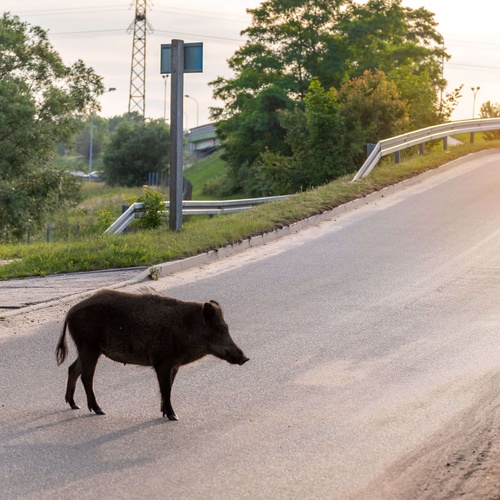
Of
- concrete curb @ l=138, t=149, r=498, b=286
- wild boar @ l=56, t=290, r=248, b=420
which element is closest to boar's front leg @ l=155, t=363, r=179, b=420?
wild boar @ l=56, t=290, r=248, b=420

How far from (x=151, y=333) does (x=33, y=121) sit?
33.8 metres

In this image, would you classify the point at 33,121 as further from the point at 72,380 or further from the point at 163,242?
the point at 72,380

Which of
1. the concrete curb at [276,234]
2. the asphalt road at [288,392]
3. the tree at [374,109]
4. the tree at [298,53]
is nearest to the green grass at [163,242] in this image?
A: the concrete curb at [276,234]

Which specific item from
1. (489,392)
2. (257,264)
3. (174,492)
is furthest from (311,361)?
(257,264)

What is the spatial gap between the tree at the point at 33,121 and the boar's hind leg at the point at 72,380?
1220 inches

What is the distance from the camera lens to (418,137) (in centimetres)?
3156

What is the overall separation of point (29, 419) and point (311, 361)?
3372 millimetres

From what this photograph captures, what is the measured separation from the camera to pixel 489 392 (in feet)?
31.4

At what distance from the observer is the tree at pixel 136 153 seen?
279 feet

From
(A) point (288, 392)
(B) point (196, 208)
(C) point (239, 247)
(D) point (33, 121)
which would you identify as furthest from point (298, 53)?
(A) point (288, 392)

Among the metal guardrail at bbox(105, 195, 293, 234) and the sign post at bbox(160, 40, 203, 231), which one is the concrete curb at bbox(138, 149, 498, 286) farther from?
the metal guardrail at bbox(105, 195, 293, 234)

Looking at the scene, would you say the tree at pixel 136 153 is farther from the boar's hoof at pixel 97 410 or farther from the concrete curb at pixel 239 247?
the boar's hoof at pixel 97 410

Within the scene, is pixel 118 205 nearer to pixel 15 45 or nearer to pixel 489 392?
pixel 15 45

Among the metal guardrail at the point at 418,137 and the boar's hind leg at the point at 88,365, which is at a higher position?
the metal guardrail at the point at 418,137
